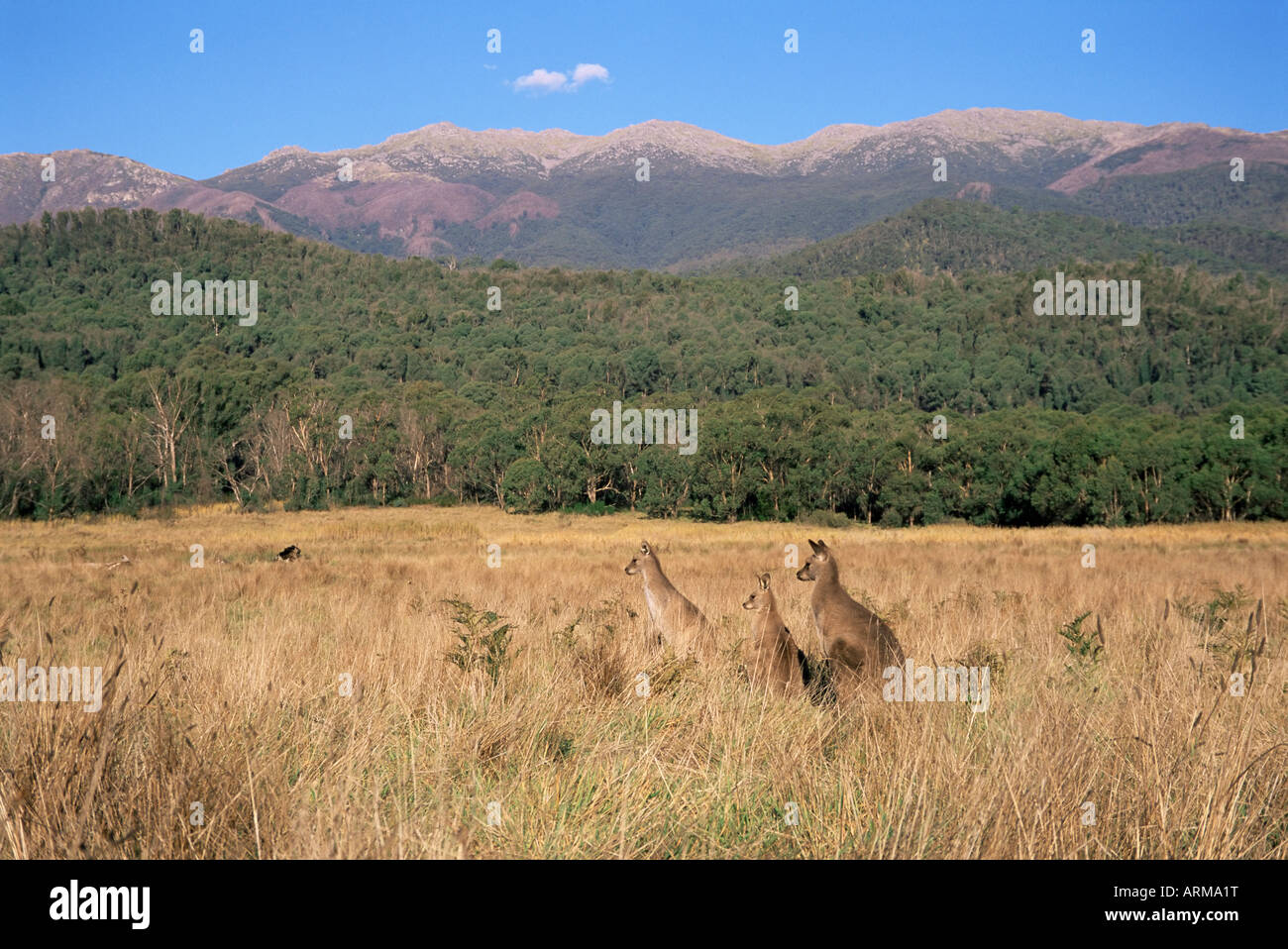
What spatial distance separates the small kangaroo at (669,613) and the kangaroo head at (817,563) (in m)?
0.94

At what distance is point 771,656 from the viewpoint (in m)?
5.90

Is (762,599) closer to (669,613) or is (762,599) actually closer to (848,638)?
(848,638)

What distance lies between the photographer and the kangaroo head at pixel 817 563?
6.92 metres

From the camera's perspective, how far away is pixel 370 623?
930cm

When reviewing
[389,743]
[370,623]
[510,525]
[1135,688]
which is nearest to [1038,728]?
[1135,688]

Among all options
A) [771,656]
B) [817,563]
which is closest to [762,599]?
[771,656]

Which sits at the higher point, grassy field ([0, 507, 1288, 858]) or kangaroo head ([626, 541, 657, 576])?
kangaroo head ([626, 541, 657, 576])

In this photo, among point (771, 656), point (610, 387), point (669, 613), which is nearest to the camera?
point (771, 656)

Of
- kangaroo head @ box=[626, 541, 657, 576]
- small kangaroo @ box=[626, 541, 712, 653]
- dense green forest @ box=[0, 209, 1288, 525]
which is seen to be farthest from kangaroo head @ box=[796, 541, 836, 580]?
dense green forest @ box=[0, 209, 1288, 525]

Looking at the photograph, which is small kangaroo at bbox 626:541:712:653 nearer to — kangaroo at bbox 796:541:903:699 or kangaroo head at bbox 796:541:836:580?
kangaroo head at bbox 796:541:836:580

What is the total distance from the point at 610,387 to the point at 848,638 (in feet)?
350

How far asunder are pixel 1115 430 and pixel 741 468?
28.1 meters

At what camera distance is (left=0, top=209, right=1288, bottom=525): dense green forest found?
6406cm

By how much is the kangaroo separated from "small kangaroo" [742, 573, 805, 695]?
257 millimetres
